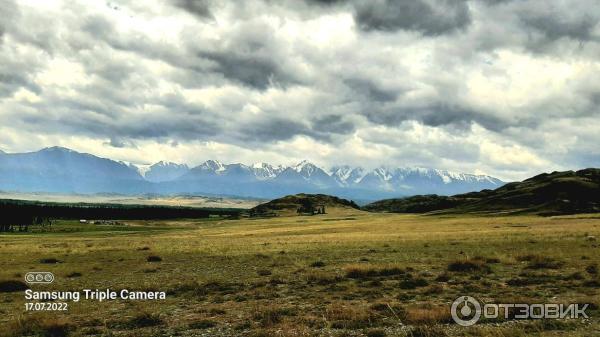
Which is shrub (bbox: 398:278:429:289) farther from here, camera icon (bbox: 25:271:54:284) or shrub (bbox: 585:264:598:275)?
camera icon (bbox: 25:271:54:284)

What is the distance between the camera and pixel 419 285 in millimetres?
24047

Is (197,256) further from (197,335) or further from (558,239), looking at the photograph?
(558,239)

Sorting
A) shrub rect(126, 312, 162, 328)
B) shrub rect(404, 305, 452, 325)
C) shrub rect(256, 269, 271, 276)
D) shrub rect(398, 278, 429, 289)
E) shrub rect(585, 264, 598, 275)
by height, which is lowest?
shrub rect(256, 269, 271, 276)

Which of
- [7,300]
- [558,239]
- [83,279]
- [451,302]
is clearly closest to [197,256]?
[83,279]

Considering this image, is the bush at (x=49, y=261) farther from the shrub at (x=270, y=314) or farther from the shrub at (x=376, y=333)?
the shrub at (x=376, y=333)

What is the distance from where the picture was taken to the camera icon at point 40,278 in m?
30.2

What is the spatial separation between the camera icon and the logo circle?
2693cm

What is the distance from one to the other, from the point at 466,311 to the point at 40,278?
29403 mm

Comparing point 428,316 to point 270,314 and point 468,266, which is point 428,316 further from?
point 468,266

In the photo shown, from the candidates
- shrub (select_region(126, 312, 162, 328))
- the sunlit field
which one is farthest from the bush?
shrub (select_region(126, 312, 162, 328))

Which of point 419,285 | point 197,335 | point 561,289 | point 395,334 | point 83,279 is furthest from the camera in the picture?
point 83,279

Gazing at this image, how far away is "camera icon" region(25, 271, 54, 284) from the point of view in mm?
30250

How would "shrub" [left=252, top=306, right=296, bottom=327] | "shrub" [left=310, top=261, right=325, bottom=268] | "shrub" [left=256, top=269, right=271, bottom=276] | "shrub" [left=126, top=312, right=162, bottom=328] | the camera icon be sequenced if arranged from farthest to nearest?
"shrub" [left=310, top=261, right=325, bottom=268] < "shrub" [left=256, top=269, right=271, bottom=276] < the camera icon < "shrub" [left=126, top=312, right=162, bottom=328] < "shrub" [left=252, top=306, right=296, bottom=327]

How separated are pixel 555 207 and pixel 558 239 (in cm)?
12505
